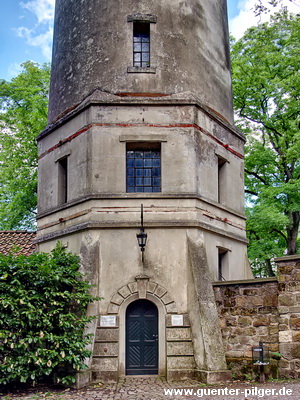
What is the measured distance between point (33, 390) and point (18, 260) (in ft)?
10.4

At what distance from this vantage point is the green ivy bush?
11672 mm

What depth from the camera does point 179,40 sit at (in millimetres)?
15391

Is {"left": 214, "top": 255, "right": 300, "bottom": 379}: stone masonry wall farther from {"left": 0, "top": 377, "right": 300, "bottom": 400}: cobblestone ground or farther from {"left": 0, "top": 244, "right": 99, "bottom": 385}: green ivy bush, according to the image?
{"left": 0, "top": 244, "right": 99, "bottom": 385}: green ivy bush

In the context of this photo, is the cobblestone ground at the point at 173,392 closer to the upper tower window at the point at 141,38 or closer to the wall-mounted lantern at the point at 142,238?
the wall-mounted lantern at the point at 142,238

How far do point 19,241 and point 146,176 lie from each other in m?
6.34

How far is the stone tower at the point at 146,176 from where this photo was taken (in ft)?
43.3

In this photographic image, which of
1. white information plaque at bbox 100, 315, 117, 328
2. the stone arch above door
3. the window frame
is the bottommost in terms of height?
white information plaque at bbox 100, 315, 117, 328

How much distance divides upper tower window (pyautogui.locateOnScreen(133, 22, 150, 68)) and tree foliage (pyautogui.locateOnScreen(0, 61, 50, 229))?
29.9 feet

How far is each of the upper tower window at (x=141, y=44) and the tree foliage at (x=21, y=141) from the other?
9125 mm

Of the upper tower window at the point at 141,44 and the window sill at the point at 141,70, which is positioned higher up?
the upper tower window at the point at 141,44

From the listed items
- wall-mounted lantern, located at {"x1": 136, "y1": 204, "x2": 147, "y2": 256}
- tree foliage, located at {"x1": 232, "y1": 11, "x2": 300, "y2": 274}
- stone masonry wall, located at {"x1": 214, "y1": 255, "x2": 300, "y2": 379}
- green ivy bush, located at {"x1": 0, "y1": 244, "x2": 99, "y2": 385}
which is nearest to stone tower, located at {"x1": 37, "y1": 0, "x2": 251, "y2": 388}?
wall-mounted lantern, located at {"x1": 136, "y1": 204, "x2": 147, "y2": 256}

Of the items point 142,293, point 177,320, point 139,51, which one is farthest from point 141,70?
point 177,320

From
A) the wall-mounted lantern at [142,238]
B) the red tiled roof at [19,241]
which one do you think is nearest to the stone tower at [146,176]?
the wall-mounted lantern at [142,238]

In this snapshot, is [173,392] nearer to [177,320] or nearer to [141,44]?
[177,320]
